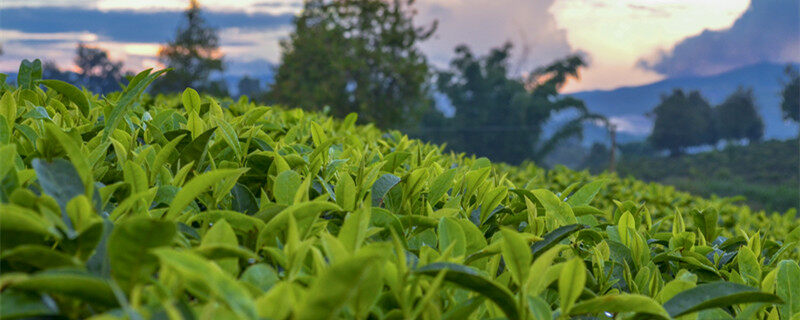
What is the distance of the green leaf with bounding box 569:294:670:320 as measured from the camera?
0.87 metres

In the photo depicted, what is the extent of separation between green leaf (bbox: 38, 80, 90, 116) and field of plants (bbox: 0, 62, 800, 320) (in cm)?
8

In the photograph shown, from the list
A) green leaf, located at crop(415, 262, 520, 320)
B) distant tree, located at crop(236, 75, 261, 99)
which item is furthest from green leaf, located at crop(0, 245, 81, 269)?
distant tree, located at crop(236, 75, 261, 99)

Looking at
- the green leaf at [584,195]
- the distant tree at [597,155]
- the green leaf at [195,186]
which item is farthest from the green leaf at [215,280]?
the distant tree at [597,155]

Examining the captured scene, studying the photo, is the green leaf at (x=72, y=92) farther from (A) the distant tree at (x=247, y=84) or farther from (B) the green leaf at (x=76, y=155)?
(A) the distant tree at (x=247, y=84)

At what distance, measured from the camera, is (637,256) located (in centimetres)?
132

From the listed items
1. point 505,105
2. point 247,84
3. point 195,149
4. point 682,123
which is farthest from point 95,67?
point 195,149

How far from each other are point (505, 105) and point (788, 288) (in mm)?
Answer: 50756

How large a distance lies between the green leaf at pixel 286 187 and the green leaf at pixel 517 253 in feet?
1.48

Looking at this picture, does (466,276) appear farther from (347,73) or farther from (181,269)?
(347,73)

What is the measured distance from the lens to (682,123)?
2335 inches

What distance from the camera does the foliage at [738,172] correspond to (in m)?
30.4

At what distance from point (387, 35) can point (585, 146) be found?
60325mm

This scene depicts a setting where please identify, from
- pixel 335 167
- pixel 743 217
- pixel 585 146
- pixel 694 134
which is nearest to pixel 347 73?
pixel 743 217

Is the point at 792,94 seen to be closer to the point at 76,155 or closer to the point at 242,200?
the point at 242,200
